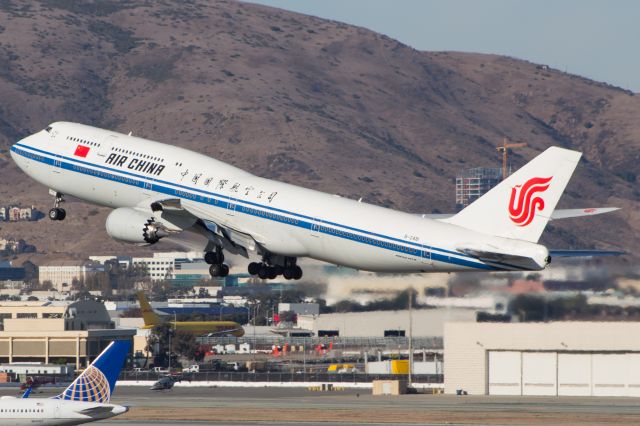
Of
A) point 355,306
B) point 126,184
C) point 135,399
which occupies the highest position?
point 126,184

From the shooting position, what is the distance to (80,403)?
74.1 m

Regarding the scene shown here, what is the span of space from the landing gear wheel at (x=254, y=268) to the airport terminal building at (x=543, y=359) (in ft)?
116

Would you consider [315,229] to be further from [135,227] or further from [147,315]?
[147,315]

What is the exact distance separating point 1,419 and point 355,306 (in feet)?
83.4

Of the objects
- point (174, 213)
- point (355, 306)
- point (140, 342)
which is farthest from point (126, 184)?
point (140, 342)

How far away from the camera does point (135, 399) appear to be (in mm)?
111062

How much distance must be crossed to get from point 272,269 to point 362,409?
69.3 ft

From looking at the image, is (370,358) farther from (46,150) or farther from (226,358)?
(46,150)

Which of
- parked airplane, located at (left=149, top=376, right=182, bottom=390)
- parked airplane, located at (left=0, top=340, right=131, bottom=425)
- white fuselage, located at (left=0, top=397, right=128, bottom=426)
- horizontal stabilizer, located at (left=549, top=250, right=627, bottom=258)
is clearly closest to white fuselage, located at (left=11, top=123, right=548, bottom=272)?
parked airplane, located at (left=0, top=340, right=131, bottom=425)

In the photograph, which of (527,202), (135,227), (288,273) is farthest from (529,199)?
(135,227)

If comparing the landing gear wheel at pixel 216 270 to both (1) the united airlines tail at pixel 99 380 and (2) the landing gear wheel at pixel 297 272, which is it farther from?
(1) the united airlines tail at pixel 99 380

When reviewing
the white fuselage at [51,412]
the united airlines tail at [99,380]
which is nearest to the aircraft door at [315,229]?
the united airlines tail at [99,380]

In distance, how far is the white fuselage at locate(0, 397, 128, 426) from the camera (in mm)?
73188

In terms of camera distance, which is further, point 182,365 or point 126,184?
point 182,365
